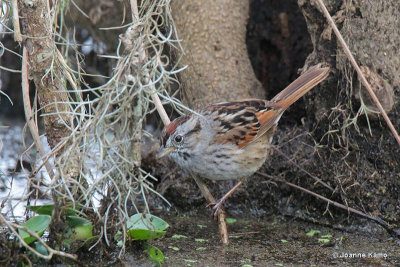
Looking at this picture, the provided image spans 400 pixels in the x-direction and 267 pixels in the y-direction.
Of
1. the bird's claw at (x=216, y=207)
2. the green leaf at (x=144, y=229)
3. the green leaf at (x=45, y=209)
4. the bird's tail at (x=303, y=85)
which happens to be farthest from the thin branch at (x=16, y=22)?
the bird's tail at (x=303, y=85)

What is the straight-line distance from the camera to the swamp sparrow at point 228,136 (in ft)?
13.9

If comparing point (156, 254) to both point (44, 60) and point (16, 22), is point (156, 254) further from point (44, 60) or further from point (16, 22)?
point (16, 22)

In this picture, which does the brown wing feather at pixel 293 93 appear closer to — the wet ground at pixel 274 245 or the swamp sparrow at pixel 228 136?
the swamp sparrow at pixel 228 136

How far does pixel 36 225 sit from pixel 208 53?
108 inches

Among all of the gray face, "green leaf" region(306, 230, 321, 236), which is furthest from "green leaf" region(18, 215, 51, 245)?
"green leaf" region(306, 230, 321, 236)

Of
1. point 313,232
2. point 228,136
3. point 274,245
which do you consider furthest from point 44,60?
point 313,232

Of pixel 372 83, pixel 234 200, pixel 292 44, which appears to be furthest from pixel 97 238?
pixel 292 44

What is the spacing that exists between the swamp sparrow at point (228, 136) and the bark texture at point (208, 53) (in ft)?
2.79

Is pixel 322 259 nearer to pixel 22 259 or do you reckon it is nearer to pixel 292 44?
pixel 22 259

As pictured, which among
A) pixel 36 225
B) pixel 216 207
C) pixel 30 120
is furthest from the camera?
pixel 216 207

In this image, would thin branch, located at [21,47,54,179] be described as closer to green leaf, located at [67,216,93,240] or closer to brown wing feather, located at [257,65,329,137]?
green leaf, located at [67,216,93,240]

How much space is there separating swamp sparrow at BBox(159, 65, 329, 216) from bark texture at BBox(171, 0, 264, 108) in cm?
85

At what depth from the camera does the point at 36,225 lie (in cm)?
344

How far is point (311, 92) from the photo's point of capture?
16.0ft
